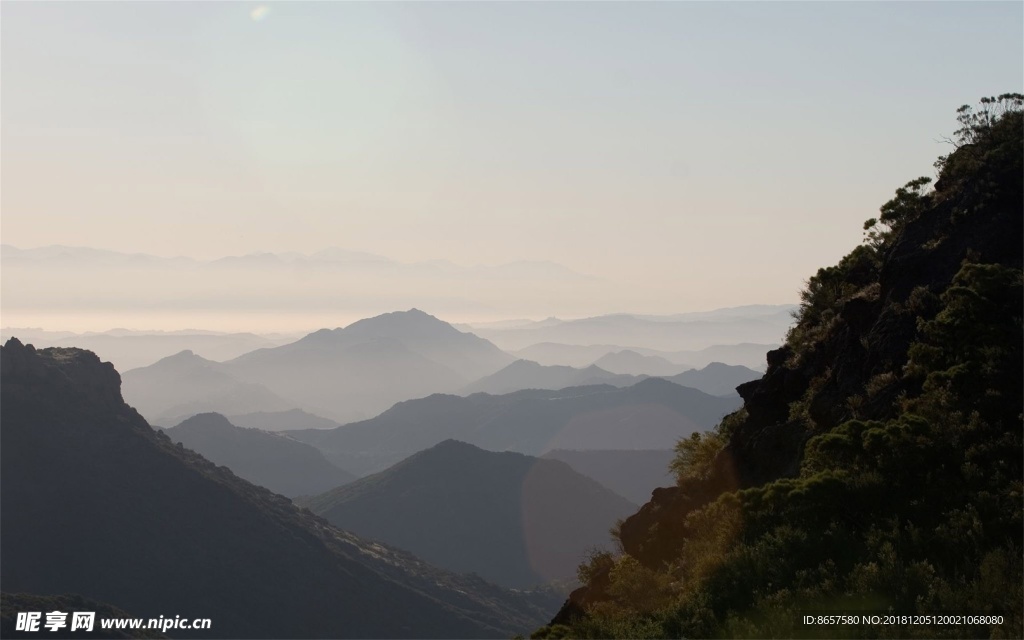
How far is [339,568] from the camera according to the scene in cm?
17500

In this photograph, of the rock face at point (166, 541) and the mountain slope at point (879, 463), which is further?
the rock face at point (166, 541)

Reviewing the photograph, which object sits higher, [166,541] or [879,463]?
[879,463]

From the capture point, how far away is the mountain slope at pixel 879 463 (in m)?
19.9

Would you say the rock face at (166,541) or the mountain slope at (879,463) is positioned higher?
the mountain slope at (879,463)

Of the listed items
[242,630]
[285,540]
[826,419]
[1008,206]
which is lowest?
[242,630]

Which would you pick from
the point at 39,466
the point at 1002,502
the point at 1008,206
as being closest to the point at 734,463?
the point at 1002,502

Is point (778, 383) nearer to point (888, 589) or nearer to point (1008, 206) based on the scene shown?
point (1008, 206)

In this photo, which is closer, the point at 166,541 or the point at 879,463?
the point at 879,463

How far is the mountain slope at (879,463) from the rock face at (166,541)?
139m

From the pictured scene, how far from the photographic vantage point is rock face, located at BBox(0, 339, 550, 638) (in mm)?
156500

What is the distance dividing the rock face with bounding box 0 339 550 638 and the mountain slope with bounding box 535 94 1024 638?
13850cm

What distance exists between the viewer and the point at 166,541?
167m

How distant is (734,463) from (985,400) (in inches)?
326

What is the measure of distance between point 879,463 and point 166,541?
546 feet
